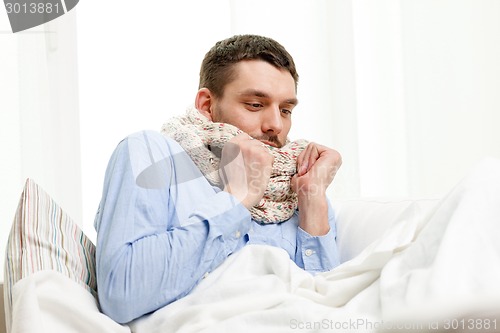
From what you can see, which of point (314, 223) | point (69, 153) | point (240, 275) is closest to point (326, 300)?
point (240, 275)

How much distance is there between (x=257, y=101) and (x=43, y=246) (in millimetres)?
578

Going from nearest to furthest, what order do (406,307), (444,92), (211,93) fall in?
(406,307)
(211,93)
(444,92)

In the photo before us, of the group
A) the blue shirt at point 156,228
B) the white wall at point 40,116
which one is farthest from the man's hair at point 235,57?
the white wall at point 40,116

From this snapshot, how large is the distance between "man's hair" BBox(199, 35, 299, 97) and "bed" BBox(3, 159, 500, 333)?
477 millimetres

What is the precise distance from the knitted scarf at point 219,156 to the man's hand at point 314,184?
2 centimetres

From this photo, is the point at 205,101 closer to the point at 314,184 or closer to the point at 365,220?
the point at 314,184

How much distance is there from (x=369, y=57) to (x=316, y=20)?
0.95 ft

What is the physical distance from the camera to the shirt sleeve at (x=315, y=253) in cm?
147

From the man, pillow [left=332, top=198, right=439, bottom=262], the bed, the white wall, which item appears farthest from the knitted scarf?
the white wall

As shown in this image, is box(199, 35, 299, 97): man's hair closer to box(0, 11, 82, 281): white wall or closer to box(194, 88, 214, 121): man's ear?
box(194, 88, 214, 121): man's ear

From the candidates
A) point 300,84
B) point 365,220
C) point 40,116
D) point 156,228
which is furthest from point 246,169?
point 300,84

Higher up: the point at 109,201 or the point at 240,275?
the point at 109,201

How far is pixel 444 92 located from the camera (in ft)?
9.02

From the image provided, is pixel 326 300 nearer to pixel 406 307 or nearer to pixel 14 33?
pixel 406 307
